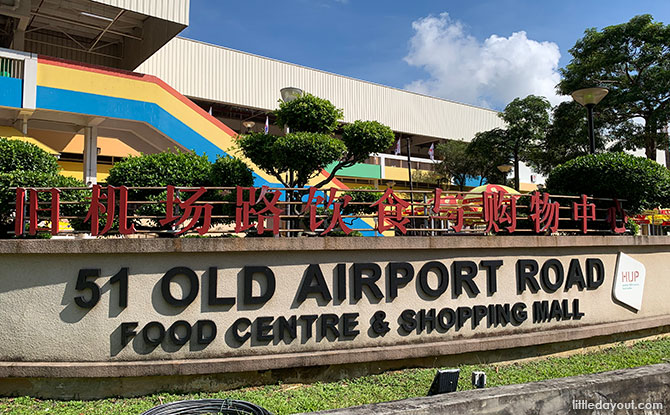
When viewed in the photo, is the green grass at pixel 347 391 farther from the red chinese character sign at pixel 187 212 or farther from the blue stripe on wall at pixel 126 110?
the blue stripe on wall at pixel 126 110

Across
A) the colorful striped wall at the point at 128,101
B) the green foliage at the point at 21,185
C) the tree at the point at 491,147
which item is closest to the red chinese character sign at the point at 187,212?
the green foliage at the point at 21,185

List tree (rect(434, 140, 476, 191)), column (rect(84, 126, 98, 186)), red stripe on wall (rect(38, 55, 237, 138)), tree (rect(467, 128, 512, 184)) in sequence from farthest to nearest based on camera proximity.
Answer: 1. tree (rect(434, 140, 476, 191))
2. tree (rect(467, 128, 512, 184))
3. column (rect(84, 126, 98, 186))
4. red stripe on wall (rect(38, 55, 237, 138))

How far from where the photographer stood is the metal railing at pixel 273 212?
20.3ft

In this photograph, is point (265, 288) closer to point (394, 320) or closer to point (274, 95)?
point (394, 320)

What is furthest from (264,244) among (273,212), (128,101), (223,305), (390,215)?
(128,101)

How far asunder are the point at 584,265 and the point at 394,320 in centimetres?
369

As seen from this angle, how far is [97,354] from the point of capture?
5.74 metres

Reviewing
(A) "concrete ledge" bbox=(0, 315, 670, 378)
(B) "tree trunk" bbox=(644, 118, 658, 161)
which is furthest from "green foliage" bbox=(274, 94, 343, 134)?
(B) "tree trunk" bbox=(644, 118, 658, 161)

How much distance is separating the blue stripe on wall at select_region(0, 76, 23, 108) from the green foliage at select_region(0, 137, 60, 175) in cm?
587

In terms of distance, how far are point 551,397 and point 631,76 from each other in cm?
2212

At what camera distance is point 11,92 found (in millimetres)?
12344

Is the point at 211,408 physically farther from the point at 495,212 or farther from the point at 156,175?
the point at 495,212

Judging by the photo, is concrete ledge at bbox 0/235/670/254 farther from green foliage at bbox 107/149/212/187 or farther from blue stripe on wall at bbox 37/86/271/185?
blue stripe on wall at bbox 37/86/271/185

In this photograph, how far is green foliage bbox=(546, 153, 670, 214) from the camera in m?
8.55
